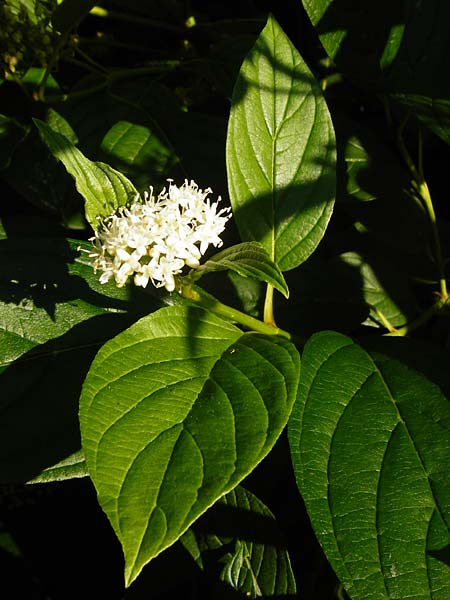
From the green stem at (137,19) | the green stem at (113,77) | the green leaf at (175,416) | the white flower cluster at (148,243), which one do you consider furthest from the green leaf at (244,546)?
the green stem at (137,19)

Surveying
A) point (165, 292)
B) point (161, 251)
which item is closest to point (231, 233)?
point (165, 292)

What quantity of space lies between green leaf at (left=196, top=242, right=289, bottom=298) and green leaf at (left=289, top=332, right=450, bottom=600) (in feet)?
0.62

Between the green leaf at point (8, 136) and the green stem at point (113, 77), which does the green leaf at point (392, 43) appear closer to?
the green stem at point (113, 77)

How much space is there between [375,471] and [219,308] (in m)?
0.30

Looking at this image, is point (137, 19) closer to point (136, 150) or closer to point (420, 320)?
Answer: point (136, 150)

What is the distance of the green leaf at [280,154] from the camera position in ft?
3.92

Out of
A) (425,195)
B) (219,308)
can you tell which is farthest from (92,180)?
(425,195)

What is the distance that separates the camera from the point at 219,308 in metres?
1.10

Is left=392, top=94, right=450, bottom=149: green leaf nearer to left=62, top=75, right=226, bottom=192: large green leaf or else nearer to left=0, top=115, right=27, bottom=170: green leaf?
left=62, top=75, right=226, bottom=192: large green leaf

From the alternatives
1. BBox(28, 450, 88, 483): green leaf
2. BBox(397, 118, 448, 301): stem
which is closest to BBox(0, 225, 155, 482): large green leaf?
BBox(28, 450, 88, 483): green leaf

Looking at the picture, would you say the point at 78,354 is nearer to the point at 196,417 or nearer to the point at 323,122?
the point at 196,417

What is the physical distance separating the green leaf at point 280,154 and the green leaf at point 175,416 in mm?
200

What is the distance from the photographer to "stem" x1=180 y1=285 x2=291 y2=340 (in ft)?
3.55

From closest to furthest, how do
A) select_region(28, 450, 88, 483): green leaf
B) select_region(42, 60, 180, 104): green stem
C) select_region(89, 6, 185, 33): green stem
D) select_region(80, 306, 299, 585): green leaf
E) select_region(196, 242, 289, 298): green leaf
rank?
A: select_region(80, 306, 299, 585): green leaf, select_region(196, 242, 289, 298): green leaf, select_region(28, 450, 88, 483): green leaf, select_region(42, 60, 180, 104): green stem, select_region(89, 6, 185, 33): green stem
